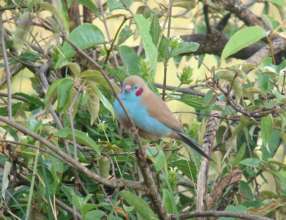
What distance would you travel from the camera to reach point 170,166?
256 centimetres

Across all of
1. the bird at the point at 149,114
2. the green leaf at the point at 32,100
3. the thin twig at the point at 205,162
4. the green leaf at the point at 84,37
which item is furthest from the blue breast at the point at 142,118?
the green leaf at the point at 84,37

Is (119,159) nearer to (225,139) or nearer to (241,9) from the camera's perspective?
(225,139)

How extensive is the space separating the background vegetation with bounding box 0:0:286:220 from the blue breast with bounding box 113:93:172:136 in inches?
2.4

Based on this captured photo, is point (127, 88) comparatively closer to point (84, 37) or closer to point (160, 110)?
point (160, 110)

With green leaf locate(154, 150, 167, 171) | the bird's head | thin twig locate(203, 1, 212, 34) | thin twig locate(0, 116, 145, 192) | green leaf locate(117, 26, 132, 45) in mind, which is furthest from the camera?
thin twig locate(203, 1, 212, 34)

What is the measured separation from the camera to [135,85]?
2.52 metres

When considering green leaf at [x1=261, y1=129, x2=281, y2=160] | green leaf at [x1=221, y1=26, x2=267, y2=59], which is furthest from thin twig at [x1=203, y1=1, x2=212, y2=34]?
green leaf at [x1=221, y1=26, x2=267, y2=59]

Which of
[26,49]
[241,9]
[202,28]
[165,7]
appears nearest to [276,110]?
[165,7]

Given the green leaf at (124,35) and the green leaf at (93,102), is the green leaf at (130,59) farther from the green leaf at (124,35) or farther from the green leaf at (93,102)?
the green leaf at (93,102)

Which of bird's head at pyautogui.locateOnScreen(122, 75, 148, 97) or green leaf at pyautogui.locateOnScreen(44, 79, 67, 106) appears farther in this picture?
bird's head at pyautogui.locateOnScreen(122, 75, 148, 97)

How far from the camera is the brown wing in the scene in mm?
2568

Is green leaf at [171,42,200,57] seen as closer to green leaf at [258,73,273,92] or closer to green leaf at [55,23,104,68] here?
green leaf at [258,73,273,92]

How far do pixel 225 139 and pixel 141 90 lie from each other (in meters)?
0.56

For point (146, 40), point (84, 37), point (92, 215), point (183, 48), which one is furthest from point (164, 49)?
→ point (92, 215)
